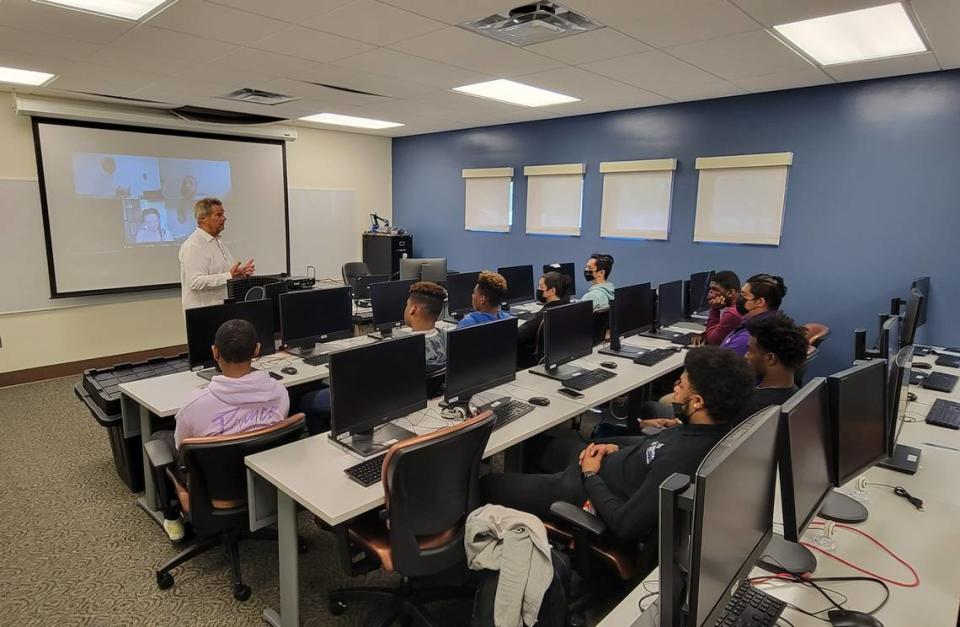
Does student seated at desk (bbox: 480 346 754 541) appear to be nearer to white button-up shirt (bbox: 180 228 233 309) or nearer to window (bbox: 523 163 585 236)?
white button-up shirt (bbox: 180 228 233 309)

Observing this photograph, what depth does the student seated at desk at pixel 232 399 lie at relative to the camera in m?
2.21

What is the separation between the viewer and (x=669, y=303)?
14.7 ft

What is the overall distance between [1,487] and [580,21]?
4.44 metres

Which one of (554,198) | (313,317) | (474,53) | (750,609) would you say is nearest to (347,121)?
(554,198)

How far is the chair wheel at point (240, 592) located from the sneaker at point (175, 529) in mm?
536

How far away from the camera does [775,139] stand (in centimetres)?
466

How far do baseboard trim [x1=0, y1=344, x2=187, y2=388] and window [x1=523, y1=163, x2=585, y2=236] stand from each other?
461cm

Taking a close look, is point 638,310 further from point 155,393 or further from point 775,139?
point 155,393

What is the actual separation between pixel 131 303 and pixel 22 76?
2.40 meters

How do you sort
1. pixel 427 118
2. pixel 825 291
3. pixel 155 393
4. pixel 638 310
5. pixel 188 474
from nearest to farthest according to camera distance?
pixel 188 474 < pixel 155 393 < pixel 638 310 < pixel 825 291 < pixel 427 118

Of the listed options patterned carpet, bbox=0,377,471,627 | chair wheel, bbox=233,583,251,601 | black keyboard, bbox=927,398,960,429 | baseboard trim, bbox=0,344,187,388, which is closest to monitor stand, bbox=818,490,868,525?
black keyboard, bbox=927,398,960,429

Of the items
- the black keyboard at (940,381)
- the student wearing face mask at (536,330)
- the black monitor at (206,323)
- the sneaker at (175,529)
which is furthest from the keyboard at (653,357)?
the sneaker at (175,529)

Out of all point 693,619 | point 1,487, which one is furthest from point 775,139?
point 1,487

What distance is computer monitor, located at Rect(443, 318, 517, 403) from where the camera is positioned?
2662mm
